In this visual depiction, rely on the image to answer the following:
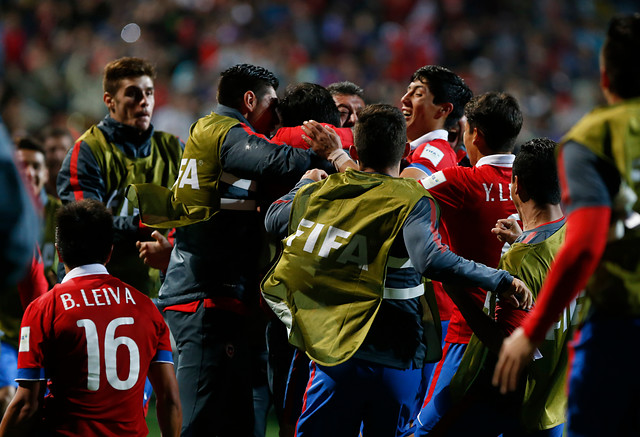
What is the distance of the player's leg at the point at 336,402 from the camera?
329 centimetres

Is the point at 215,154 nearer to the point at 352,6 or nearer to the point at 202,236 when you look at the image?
the point at 202,236

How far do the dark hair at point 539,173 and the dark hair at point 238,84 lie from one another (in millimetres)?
1544

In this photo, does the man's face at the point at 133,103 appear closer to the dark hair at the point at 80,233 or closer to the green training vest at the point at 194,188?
the green training vest at the point at 194,188

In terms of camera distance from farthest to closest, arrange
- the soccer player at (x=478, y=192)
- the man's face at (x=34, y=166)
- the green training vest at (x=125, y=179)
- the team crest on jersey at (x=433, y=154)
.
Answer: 1. the man's face at (x=34, y=166)
2. the green training vest at (x=125, y=179)
3. the team crest on jersey at (x=433, y=154)
4. the soccer player at (x=478, y=192)

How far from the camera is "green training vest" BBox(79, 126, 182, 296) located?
5074 millimetres

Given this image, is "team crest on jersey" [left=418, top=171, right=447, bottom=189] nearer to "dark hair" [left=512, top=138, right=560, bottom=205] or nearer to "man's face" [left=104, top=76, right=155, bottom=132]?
"dark hair" [left=512, top=138, right=560, bottom=205]

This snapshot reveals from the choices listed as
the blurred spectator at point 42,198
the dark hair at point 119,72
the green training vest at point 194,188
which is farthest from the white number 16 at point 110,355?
the blurred spectator at point 42,198

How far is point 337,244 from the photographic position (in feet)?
10.8

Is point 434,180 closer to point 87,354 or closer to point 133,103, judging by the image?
point 87,354

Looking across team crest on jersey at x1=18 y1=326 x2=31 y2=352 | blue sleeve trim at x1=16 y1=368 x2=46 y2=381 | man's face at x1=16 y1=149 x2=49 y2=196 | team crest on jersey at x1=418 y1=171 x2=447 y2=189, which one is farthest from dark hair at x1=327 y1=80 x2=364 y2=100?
blue sleeve trim at x1=16 y1=368 x2=46 y2=381

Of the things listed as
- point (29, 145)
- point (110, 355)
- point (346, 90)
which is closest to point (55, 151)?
point (29, 145)

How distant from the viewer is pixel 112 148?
513cm

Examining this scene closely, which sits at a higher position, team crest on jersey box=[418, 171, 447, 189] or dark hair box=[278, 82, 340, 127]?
dark hair box=[278, 82, 340, 127]

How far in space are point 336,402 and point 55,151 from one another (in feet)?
15.7
